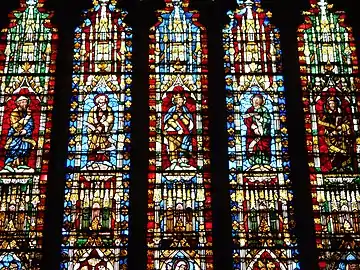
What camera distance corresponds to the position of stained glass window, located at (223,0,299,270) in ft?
48.3

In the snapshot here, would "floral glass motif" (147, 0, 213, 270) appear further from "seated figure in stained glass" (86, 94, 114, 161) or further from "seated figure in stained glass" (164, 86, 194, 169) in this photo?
"seated figure in stained glass" (86, 94, 114, 161)

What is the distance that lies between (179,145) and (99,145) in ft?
3.58

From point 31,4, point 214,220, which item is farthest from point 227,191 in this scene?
point 31,4

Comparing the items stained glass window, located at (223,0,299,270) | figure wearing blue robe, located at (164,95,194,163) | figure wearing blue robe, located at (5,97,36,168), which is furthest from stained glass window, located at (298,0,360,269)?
figure wearing blue robe, located at (5,97,36,168)

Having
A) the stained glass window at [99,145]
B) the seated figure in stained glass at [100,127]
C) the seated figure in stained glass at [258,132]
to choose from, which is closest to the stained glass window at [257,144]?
the seated figure in stained glass at [258,132]

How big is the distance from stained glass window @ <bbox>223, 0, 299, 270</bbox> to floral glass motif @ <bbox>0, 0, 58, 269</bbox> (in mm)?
2546

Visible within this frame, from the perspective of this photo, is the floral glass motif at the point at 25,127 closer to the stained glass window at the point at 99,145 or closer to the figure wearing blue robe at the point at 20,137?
the figure wearing blue robe at the point at 20,137

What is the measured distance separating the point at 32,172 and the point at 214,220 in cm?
255

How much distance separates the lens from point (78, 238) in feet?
48.4

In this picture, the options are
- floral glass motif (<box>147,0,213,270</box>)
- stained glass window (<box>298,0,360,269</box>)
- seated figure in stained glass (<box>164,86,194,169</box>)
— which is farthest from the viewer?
seated figure in stained glass (<box>164,86,194,169</box>)

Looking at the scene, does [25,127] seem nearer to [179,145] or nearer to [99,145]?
[99,145]

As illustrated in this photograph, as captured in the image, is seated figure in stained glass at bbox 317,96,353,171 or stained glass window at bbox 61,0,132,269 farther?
seated figure in stained glass at bbox 317,96,353,171

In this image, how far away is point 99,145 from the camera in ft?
51.1

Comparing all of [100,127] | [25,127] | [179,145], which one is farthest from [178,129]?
[25,127]
